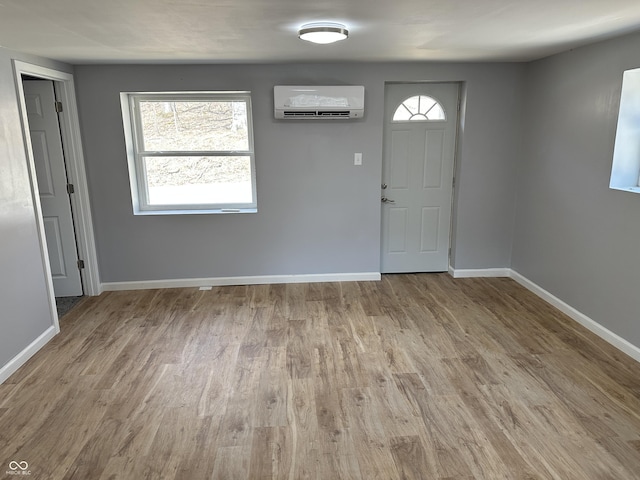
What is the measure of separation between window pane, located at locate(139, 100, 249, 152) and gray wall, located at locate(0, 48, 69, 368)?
3.91ft

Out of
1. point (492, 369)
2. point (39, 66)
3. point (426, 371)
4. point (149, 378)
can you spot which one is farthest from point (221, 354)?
point (39, 66)

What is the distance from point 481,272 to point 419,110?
6.28 ft

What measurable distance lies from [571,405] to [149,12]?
127 inches

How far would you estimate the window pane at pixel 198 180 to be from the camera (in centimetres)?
442

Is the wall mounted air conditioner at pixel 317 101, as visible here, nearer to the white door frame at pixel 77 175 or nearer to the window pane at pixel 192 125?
the window pane at pixel 192 125

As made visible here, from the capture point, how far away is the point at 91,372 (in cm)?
295

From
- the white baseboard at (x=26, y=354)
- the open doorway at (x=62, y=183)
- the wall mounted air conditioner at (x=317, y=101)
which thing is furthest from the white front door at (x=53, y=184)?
the wall mounted air conditioner at (x=317, y=101)

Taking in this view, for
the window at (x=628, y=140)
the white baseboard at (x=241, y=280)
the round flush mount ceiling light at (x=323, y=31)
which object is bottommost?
the white baseboard at (x=241, y=280)

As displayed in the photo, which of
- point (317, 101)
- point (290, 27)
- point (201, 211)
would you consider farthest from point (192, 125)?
point (290, 27)

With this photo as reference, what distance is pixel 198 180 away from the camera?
176 inches

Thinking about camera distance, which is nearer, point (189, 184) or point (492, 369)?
point (492, 369)

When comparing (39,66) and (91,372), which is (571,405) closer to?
(91,372)

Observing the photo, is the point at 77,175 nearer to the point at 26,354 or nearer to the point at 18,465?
the point at 26,354

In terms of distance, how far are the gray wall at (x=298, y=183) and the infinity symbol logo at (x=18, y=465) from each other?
8.30 ft
